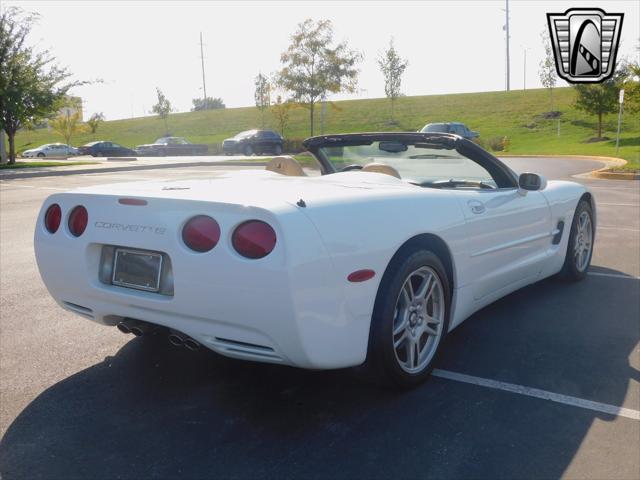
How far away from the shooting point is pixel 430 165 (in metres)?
4.43

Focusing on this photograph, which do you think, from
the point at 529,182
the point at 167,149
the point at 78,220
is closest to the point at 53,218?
the point at 78,220

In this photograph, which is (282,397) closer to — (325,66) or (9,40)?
(9,40)

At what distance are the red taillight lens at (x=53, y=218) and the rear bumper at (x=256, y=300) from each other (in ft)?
1.42

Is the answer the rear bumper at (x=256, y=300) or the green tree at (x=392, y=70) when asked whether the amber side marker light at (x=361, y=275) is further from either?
the green tree at (x=392, y=70)

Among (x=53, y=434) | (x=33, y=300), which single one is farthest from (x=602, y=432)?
(x=33, y=300)

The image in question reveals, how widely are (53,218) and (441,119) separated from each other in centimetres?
5179

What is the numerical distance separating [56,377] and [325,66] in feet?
115

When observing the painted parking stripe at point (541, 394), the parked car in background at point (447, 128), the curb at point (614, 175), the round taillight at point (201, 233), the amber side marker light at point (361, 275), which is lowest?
the curb at point (614, 175)

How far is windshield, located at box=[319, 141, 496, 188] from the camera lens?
4.32 m

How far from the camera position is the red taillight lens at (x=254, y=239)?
8.52 ft

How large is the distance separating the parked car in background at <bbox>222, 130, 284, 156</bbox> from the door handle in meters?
33.7

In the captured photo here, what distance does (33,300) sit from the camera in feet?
16.3

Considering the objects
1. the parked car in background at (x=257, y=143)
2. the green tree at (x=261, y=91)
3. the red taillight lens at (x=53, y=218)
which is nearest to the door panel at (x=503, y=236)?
the red taillight lens at (x=53, y=218)

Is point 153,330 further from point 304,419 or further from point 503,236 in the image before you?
point 503,236
